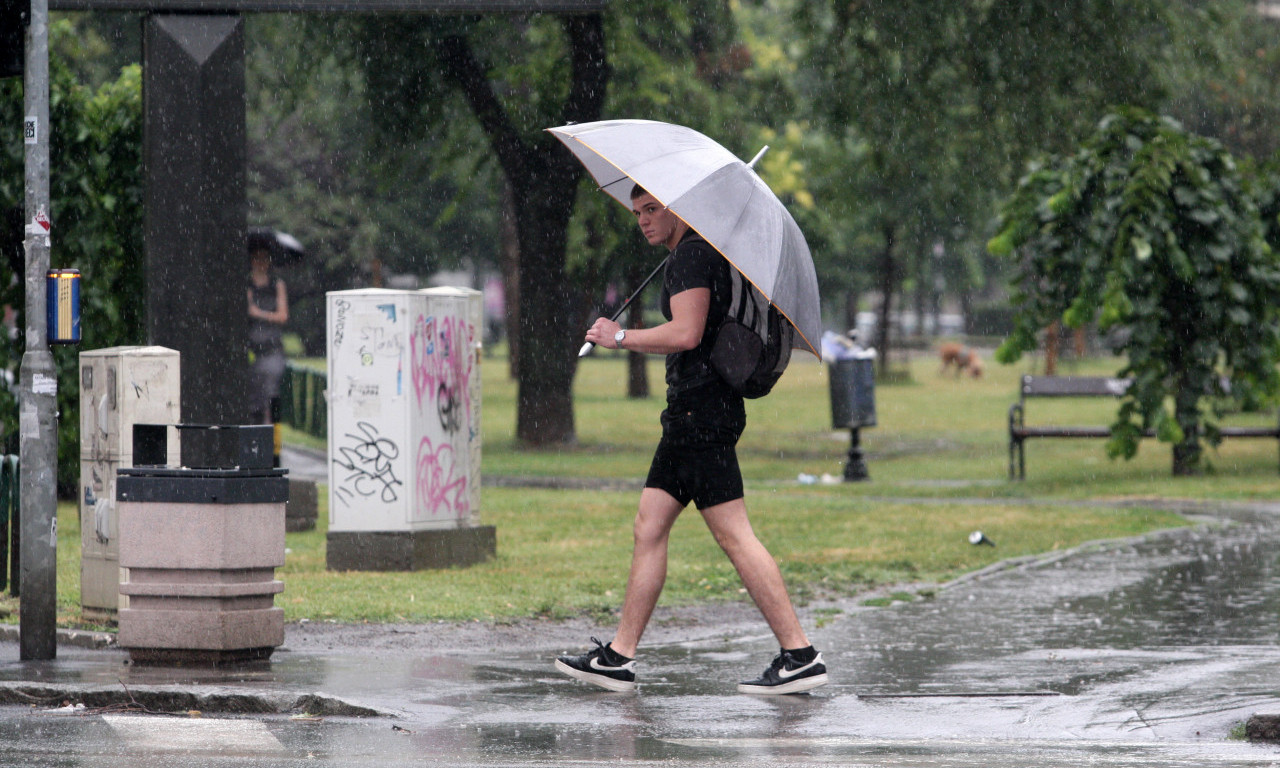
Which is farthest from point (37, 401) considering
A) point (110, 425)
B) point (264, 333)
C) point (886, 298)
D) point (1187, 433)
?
point (886, 298)

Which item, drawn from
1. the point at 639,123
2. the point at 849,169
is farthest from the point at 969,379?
the point at 639,123

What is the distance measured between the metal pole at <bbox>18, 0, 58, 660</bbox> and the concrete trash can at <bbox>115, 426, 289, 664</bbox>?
0.31m

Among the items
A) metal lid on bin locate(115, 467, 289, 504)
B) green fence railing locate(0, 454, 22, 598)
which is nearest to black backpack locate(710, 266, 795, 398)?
metal lid on bin locate(115, 467, 289, 504)

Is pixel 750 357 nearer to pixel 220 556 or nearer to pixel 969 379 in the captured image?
pixel 220 556

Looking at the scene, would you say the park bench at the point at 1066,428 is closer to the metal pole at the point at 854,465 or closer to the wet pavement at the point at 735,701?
the metal pole at the point at 854,465

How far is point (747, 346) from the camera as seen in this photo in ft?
21.5

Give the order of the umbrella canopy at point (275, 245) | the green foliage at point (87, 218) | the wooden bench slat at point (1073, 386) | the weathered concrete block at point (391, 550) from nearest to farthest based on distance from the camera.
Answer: the weathered concrete block at point (391, 550) < the green foliage at point (87, 218) < the umbrella canopy at point (275, 245) < the wooden bench slat at point (1073, 386)

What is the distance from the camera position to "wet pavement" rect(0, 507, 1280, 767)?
543 centimetres

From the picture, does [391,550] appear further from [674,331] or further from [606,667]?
[674,331]

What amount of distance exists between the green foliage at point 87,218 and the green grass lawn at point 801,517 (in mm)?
1261

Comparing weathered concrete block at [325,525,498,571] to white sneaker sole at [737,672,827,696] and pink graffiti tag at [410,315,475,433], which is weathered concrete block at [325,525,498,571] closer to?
pink graffiti tag at [410,315,475,433]

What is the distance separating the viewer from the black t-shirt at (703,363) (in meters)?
6.56

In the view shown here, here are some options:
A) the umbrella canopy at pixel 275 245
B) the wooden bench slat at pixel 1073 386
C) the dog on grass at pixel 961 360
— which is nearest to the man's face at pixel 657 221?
the umbrella canopy at pixel 275 245

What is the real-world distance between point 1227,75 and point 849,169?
35.2ft
